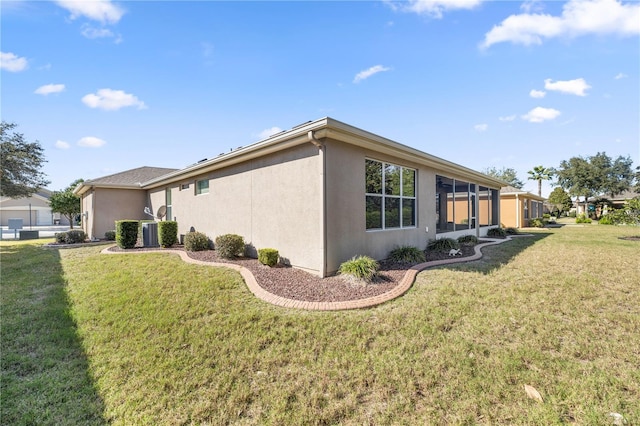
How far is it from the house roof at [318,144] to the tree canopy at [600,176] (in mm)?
40951

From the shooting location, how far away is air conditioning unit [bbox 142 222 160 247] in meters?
11.5

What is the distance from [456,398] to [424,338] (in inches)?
43.0

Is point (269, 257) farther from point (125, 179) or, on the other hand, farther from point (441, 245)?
point (125, 179)

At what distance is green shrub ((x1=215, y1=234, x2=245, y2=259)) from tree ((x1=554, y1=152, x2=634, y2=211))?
48570 mm

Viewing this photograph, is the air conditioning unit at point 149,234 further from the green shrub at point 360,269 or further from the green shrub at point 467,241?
the green shrub at point 467,241

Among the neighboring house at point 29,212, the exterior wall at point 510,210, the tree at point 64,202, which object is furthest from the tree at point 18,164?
the exterior wall at point 510,210

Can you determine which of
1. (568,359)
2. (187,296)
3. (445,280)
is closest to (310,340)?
(187,296)

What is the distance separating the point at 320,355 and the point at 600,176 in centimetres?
5117

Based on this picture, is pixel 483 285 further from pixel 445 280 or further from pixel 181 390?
pixel 181 390

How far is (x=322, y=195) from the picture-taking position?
629 centimetres

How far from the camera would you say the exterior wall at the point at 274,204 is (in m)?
6.61

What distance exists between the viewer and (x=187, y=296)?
5332 millimetres

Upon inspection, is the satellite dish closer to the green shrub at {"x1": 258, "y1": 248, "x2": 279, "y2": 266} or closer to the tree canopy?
the green shrub at {"x1": 258, "y1": 248, "x2": 279, "y2": 266}

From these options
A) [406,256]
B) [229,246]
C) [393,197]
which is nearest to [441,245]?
[406,256]
